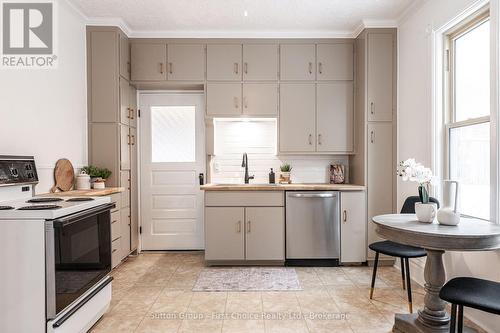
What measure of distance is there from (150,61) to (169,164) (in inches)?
52.2

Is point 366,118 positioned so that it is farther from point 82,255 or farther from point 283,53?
point 82,255

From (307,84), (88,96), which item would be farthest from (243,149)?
(88,96)

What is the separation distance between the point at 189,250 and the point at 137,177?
1205 mm

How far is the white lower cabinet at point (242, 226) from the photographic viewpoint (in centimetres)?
358

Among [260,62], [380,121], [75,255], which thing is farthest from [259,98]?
[75,255]

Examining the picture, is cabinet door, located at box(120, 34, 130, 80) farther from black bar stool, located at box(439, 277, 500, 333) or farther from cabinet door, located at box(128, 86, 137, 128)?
black bar stool, located at box(439, 277, 500, 333)

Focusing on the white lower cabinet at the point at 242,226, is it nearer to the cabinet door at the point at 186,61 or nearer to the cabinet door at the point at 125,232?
the cabinet door at the point at 125,232

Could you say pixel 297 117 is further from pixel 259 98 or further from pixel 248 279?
pixel 248 279

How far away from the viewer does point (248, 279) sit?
3.21 metres

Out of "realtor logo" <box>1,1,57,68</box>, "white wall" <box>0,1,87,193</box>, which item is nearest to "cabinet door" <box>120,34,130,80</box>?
"white wall" <box>0,1,87,193</box>

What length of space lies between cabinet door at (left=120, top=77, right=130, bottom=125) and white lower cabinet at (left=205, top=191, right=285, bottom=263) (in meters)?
1.36

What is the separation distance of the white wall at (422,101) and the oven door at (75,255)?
9.09 ft

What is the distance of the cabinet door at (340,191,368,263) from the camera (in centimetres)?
360

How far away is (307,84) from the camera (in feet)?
12.8
